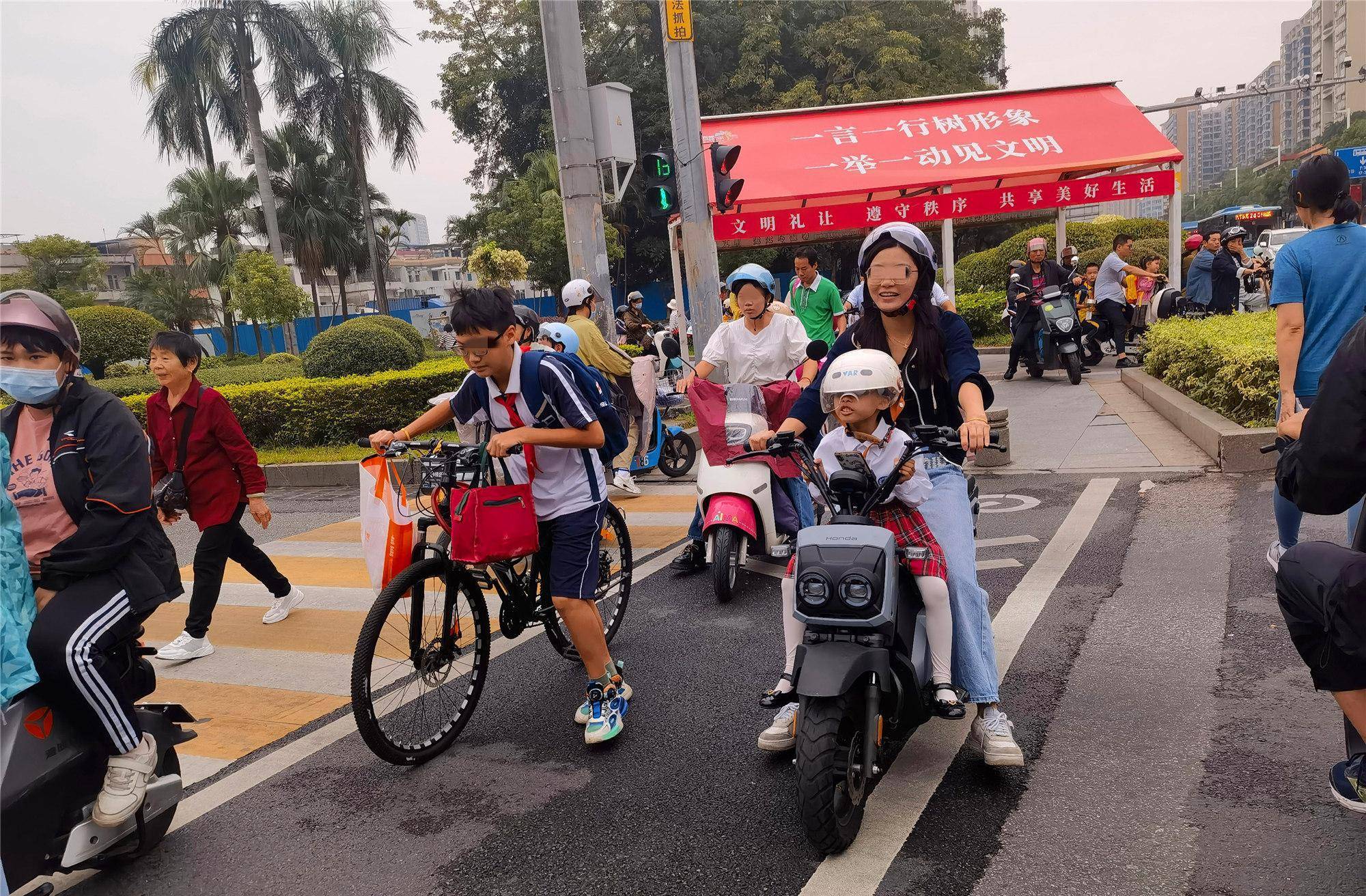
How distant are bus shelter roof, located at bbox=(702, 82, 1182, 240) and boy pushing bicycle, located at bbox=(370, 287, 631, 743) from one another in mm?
12500

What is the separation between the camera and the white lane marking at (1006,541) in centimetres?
635

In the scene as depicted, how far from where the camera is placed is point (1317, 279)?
14.2 ft

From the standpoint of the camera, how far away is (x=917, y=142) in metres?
17.6

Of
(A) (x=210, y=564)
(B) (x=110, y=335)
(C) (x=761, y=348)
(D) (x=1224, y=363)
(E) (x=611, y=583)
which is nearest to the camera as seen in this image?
(E) (x=611, y=583)

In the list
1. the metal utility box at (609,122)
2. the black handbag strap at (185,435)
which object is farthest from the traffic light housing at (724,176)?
the black handbag strap at (185,435)

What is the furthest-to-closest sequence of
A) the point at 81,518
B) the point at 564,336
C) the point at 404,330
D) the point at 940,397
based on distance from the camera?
1. the point at 404,330
2. the point at 564,336
3. the point at 940,397
4. the point at 81,518

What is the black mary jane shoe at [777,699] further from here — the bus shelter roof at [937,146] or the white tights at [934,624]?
the bus shelter roof at [937,146]

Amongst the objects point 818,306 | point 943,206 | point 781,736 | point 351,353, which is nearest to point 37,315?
point 781,736

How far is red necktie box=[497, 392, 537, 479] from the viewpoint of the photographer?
3.99 metres

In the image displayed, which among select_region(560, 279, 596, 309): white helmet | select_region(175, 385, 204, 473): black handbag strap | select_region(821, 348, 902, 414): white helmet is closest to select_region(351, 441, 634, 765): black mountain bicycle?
select_region(821, 348, 902, 414): white helmet

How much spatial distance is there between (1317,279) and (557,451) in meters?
3.41

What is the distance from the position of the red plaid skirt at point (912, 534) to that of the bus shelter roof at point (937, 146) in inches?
517

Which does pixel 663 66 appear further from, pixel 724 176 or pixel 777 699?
pixel 777 699

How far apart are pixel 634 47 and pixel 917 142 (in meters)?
22.5
